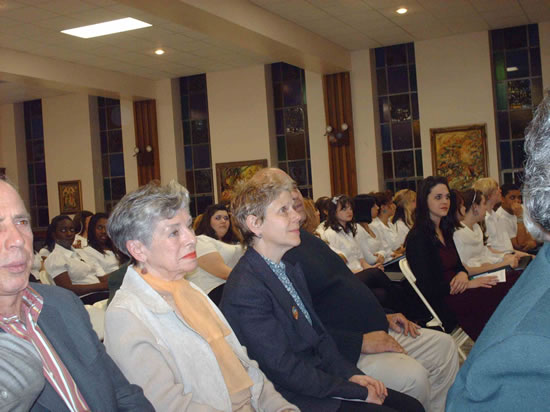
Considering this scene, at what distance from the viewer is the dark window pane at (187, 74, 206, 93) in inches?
653

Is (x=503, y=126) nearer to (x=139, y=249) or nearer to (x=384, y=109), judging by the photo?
(x=384, y=109)

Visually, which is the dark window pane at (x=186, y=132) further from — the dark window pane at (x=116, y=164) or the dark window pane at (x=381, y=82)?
the dark window pane at (x=381, y=82)

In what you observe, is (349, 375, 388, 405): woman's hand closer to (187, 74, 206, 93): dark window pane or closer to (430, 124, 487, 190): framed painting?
(430, 124, 487, 190): framed painting

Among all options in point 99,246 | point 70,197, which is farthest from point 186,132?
point 99,246

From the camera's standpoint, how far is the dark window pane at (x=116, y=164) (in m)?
17.6

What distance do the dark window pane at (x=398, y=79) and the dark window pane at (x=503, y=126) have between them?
225 centimetres

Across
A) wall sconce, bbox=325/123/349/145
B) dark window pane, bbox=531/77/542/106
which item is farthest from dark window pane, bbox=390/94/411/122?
dark window pane, bbox=531/77/542/106

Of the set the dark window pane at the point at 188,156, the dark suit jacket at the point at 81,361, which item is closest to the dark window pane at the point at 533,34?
the dark window pane at the point at 188,156

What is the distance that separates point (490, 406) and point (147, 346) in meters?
1.53

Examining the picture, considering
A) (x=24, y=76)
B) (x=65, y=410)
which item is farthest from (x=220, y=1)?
(x=65, y=410)

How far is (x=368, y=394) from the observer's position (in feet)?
9.21

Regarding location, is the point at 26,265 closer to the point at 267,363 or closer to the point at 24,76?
the point at 267,363

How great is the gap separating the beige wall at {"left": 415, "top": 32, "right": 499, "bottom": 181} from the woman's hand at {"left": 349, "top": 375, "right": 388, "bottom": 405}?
12.1 metres

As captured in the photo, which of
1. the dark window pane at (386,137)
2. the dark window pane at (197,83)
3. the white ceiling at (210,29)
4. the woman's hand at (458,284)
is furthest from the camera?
the dark window pane at (197,83)
